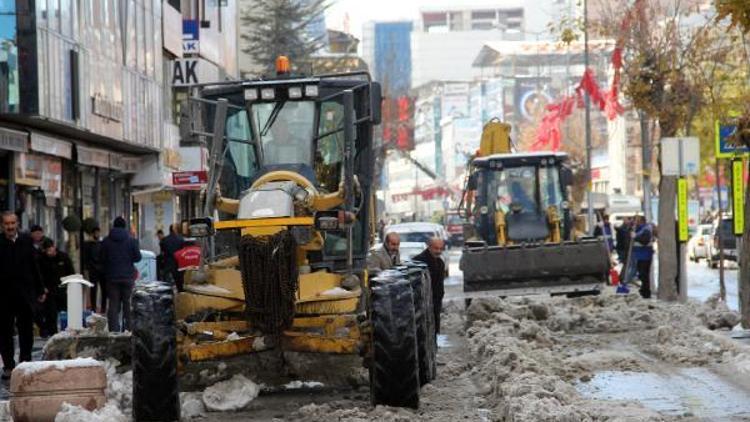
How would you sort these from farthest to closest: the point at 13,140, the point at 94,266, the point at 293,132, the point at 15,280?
the point at 13,140 → the point at 94,266 → the point at 15,280 → the point at 293,132

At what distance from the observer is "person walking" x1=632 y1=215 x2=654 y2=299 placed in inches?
1334

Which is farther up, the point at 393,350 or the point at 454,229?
the point at 393,350

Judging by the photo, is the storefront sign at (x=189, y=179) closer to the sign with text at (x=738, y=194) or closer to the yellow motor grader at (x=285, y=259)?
the sign with text at (x=738, y=194)

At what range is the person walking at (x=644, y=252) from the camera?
33.9 metres

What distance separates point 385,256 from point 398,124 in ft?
225

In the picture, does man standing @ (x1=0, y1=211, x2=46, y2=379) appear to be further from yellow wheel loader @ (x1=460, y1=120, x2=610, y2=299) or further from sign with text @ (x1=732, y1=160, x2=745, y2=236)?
yellow wheel loader @ (x1=460, y1=120, x2=610, y2=299)

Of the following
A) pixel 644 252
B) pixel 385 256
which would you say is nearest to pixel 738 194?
pixel 385 256

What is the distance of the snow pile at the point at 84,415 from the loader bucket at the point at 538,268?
48.5 feet

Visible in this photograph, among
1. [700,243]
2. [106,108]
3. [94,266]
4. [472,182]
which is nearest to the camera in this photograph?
[94,266]

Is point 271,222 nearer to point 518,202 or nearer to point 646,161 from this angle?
point 518,202

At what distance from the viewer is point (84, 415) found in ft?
43.1

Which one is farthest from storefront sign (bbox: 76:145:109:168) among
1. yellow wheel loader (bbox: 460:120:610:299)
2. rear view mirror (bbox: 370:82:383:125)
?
rear view mirror (bbox: 370:82:383:125)

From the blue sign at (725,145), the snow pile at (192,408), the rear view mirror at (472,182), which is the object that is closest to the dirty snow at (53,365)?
the snow pile at (192,408)

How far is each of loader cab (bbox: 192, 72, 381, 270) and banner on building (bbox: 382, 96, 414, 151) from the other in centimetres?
6437
